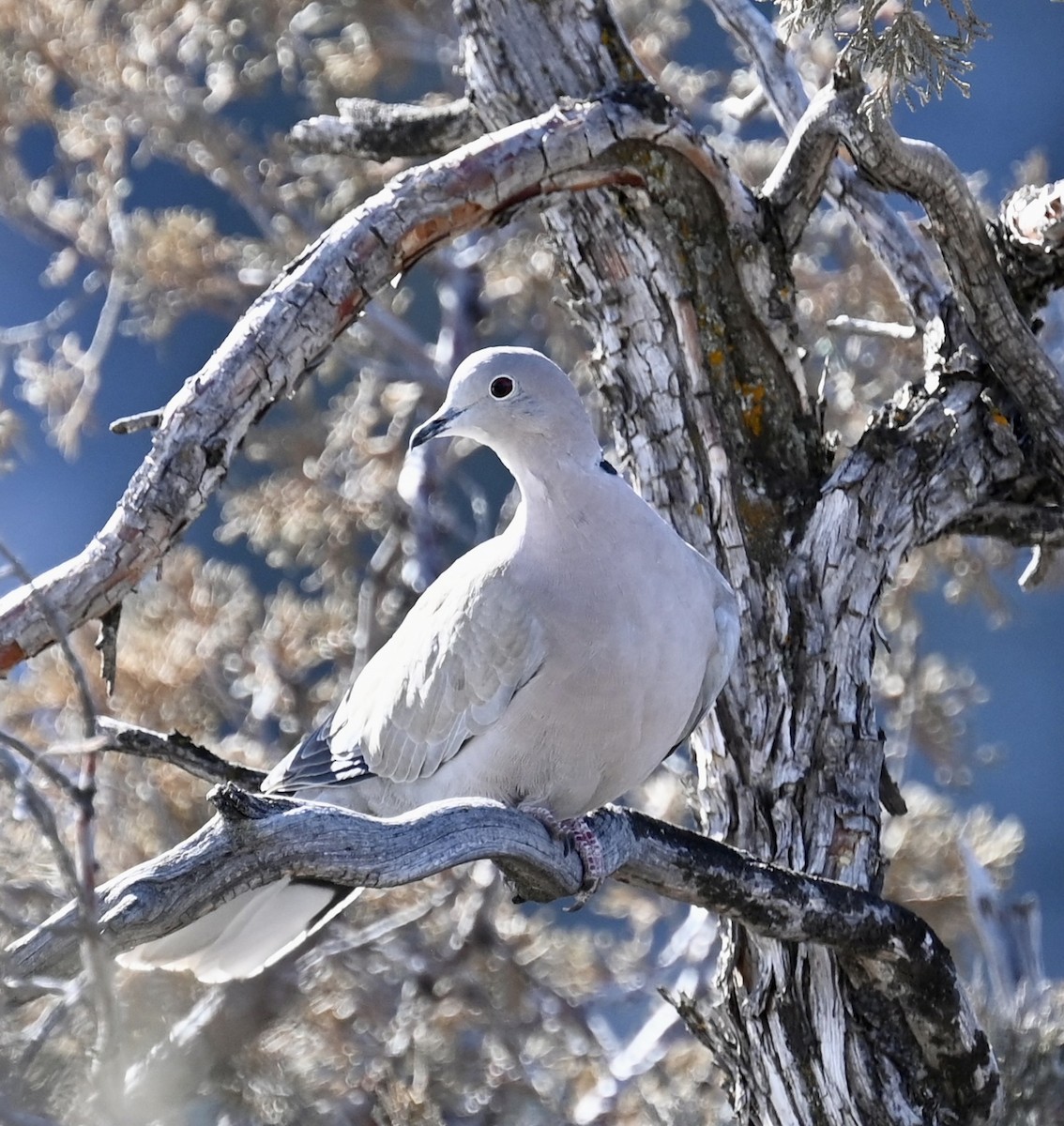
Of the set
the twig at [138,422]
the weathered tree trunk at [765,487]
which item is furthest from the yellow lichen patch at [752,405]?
the twig at [138,422]

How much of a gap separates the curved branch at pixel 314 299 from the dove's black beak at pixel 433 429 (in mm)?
244

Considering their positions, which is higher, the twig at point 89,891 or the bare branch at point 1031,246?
the bare branch at point 1031,246

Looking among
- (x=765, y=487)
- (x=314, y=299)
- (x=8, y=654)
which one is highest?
(x=314, y=299)

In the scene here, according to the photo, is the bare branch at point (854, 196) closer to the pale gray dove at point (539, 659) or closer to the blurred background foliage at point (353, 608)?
the blurred background foliage at point (353, 608)

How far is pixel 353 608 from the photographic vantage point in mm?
5523

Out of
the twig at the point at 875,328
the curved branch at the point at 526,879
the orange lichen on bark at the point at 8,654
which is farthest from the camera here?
the twig at the point at 875,328

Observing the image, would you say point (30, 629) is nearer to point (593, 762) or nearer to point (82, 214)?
point (593, 762)

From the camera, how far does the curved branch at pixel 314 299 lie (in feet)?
8.04

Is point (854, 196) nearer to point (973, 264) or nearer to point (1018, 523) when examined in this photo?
point (973, 264)

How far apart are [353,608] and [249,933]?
9.01ft

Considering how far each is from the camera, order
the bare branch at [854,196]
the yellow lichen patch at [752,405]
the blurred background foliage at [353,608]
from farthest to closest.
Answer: the blurred background foliage at [353,608]
the bare branch at [854,196]
the yellow lichen patch at [752,405]

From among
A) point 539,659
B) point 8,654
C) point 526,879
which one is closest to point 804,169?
point 539,659

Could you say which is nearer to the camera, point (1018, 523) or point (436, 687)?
point (436, 687)

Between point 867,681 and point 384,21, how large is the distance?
3.47 metres
